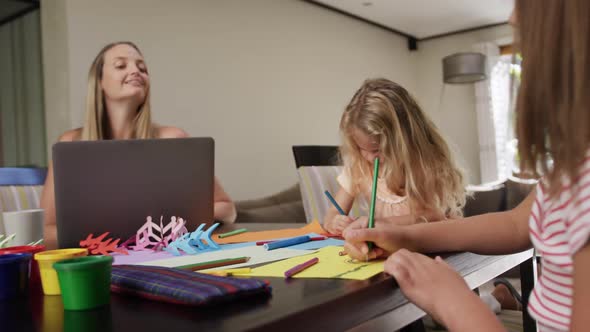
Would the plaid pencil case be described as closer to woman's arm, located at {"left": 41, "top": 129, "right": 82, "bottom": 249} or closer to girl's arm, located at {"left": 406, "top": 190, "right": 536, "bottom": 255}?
girl's arm, located at {"left": 406, "top": 190, "right": 536, "bottom": 255}

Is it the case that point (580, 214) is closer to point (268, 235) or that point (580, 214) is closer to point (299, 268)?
point (299, 268)

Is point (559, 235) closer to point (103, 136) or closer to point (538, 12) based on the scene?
point (538, 12)

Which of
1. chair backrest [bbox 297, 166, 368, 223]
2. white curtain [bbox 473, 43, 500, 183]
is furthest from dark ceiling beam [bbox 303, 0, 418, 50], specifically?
chair backrest [bbox 297, 166, 368, 223]

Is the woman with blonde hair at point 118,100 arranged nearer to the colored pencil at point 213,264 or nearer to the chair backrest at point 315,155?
the chair backrest at point 315,155

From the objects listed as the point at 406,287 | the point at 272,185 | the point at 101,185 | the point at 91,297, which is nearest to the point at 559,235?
the point at 406,287

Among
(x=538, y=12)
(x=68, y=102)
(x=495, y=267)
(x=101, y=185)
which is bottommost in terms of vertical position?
(x=495, y=267)

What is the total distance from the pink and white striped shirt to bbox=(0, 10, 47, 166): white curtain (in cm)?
325

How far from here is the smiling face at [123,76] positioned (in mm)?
1896

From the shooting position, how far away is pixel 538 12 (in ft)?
1.53

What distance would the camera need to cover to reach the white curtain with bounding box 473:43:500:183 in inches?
238

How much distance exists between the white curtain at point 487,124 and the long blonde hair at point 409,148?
4.70 metres

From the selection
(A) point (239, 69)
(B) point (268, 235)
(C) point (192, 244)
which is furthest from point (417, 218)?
(A) point (239, 69)

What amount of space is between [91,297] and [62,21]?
2.83 meters

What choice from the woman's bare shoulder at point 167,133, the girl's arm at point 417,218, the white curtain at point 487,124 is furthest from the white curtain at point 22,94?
the white curtain at point 487,124
